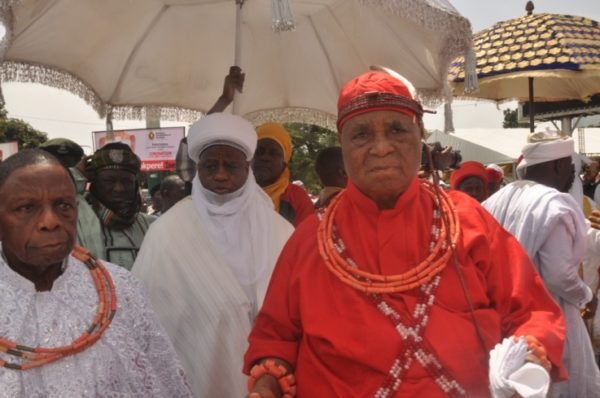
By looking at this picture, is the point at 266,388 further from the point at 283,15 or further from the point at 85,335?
the point at 283,15

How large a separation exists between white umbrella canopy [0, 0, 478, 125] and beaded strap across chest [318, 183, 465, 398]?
137 cm

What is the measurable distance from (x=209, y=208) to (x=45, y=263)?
3.80ft

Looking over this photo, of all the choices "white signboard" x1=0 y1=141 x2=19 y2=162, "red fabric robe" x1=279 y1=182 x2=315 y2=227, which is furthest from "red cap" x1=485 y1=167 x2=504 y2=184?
"white signboard" x1=0 y1=141 x2=19 y2=162

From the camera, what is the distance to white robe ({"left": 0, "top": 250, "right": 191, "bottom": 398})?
71.7 inches

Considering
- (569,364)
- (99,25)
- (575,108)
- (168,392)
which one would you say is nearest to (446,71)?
(569,364)

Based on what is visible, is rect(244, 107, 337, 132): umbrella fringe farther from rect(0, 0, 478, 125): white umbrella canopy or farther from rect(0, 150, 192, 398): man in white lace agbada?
rect(0, 150, 192, 398): man in white lace agbada

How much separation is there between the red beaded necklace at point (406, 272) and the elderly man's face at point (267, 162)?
7.34 ft

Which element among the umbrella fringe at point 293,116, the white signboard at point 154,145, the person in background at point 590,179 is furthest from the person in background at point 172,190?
the person in background at point 590,179

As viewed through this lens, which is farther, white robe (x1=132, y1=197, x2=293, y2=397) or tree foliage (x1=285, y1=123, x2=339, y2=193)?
tree foliage (x1=285, y1=123, x2=339, y2=193)

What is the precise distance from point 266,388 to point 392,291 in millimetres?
519

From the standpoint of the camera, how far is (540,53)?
4.99 metres

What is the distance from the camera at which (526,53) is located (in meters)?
5.07

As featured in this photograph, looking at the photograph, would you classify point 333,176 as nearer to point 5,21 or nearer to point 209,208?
point 209,208

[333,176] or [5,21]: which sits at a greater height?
[5,21]
